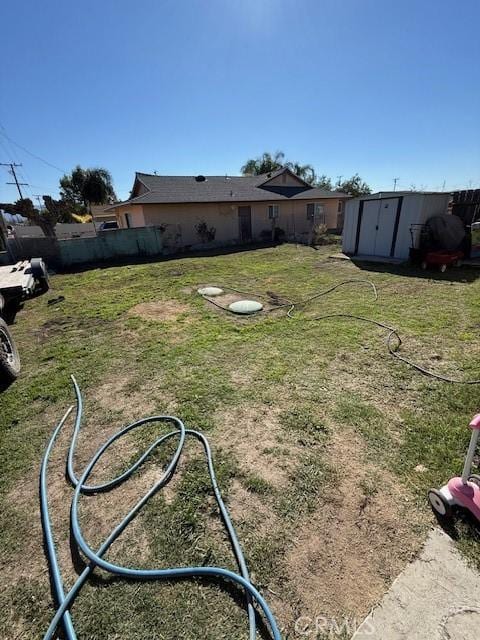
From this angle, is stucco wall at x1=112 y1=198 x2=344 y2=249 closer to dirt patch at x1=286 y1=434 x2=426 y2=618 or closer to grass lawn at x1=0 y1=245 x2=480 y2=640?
grass lawn at x1=0 y1=245 x2=480 y2=640

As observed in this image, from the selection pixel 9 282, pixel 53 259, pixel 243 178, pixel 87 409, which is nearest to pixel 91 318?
pixel 9 282

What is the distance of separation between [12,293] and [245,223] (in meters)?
13.2

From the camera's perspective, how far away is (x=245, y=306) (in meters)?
6.03

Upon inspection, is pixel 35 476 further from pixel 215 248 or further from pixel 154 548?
pixel 215 248

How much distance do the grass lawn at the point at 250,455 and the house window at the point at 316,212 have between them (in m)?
15.3

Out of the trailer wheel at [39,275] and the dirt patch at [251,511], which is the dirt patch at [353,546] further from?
the trailer wheel at [39,275]

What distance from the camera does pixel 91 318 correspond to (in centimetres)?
590

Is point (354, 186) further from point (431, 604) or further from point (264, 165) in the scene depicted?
point (431, 604)

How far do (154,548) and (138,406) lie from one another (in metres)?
1.53

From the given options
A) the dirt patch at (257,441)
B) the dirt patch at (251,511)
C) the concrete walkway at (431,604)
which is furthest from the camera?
the dirt patch at (257,441)

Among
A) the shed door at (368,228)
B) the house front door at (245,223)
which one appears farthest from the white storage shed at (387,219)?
the house front door at (245,223)

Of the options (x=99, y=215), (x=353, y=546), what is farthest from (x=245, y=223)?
(x=99, y=215)

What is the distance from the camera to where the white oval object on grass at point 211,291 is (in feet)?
23.0

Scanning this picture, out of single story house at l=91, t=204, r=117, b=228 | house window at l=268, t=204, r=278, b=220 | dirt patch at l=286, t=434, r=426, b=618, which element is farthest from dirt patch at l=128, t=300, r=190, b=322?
single story house at l=91, t=204, r=117, b=228
